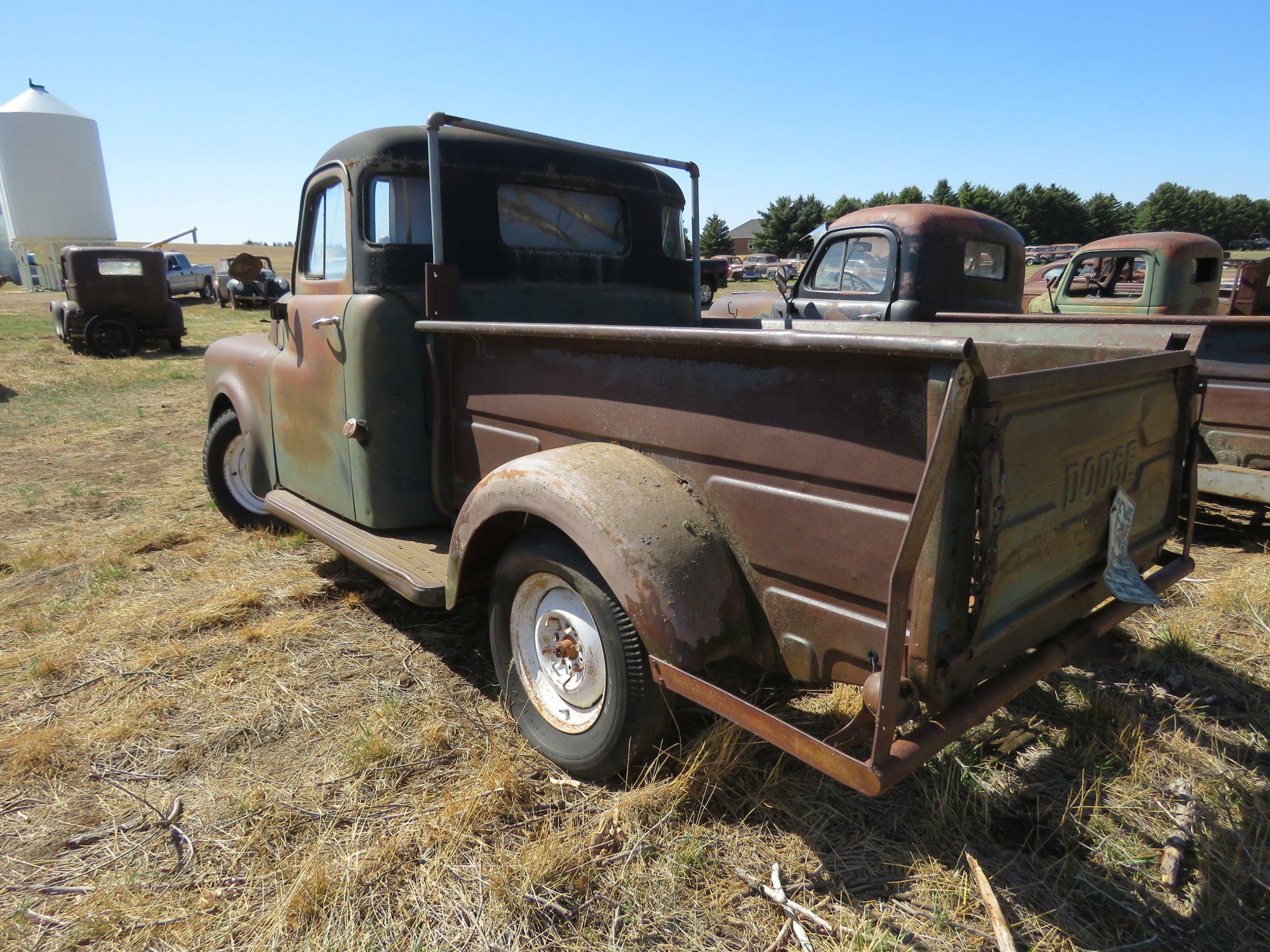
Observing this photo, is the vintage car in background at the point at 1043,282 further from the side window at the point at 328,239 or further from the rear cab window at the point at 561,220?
the side window at the point at 328,239

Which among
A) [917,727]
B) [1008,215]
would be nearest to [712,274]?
[917,727]

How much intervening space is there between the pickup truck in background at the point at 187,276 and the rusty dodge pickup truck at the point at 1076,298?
70.1 ft

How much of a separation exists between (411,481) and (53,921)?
1.80 meters

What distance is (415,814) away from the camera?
2348 mm

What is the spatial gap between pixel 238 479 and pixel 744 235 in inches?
2882

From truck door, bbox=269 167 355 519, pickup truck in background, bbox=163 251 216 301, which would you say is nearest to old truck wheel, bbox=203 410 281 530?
truck door, bbox=269 167 355 519

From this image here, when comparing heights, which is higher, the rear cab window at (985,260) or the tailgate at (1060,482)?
Answer: the rear cab window at (985,260)

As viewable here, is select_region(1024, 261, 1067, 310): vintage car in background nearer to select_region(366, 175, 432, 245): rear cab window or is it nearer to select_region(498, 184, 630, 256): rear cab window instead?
select_region(498, 184, 630, 256): rear cab window

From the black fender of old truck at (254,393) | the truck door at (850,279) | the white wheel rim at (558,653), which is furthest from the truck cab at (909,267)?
the white wheel rim at (558,653)

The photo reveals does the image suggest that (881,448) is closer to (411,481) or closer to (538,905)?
(538,905)

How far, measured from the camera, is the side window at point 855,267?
6242mm

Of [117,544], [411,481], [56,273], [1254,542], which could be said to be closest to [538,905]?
[411,481]

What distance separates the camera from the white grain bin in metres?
30.0

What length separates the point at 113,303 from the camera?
13.7 m
